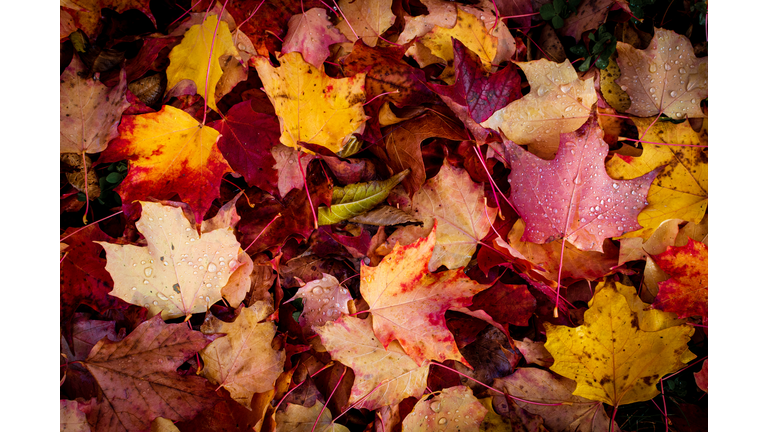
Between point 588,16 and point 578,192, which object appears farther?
point 588,16

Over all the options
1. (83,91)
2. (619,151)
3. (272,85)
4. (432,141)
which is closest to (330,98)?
(272,85)

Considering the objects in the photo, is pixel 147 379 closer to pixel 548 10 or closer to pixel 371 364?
pixel 371 364

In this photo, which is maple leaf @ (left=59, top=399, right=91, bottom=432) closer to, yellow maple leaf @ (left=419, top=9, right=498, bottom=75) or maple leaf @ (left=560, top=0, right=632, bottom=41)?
yellow maple leaf @ (left=419, top=9, right=498, bottom=75)

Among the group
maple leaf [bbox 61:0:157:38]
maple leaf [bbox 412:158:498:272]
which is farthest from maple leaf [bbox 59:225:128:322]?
maple leaf [bbox 412:158:498:272]

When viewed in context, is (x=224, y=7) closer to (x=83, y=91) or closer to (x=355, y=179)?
(x=83, y=91)

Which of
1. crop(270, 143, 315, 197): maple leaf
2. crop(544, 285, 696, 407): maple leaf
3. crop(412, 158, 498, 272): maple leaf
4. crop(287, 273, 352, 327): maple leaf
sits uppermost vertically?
crop(270, 143, 315, 197): maple leaf

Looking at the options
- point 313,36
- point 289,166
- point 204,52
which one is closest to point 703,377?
point 289,166

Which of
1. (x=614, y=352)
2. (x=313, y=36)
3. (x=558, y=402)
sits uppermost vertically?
(x=313, y=36)
